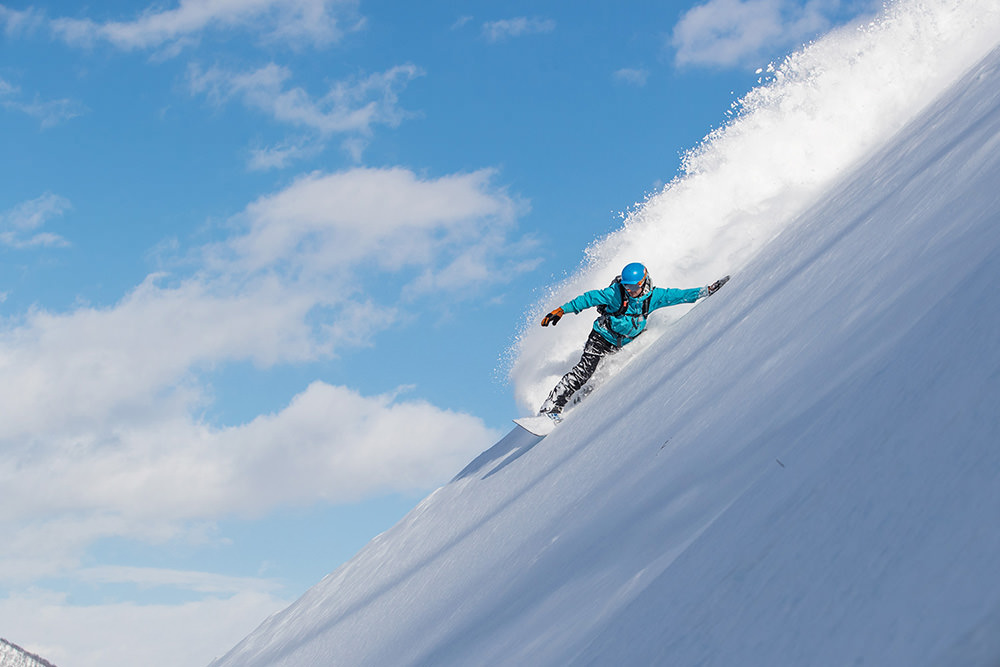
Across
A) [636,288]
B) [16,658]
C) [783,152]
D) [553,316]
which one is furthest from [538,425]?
[16,658]

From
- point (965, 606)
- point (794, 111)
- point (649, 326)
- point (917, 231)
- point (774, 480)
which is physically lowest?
point (965, 606)

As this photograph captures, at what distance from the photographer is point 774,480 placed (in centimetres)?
221

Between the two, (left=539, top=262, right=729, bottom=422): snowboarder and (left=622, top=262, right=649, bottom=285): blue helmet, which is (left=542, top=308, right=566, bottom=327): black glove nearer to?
(left=539, top=262, right=729, bottom=422): snowboarder

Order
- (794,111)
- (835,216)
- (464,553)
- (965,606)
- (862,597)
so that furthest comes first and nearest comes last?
(794,111) → (835,216) → (464,553) → (862,597) → (965,606)

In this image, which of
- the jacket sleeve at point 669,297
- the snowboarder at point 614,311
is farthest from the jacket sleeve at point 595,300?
the jacket sleeve at point 669,297

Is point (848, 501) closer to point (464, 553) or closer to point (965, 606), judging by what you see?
point (965, 606)

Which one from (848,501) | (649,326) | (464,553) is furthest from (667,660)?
(649,326)

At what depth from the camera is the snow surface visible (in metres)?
1.46

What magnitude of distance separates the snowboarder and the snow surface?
1.20 ft

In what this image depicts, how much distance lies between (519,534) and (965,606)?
3541 mm

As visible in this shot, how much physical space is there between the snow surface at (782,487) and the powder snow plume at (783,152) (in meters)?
2.15

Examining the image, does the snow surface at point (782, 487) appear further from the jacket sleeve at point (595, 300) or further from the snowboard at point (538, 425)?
the jacket sleeve at point (595, 300)

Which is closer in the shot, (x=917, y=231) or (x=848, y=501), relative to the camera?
(x=848, y=501)

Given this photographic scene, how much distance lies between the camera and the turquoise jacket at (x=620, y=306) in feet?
25.0
